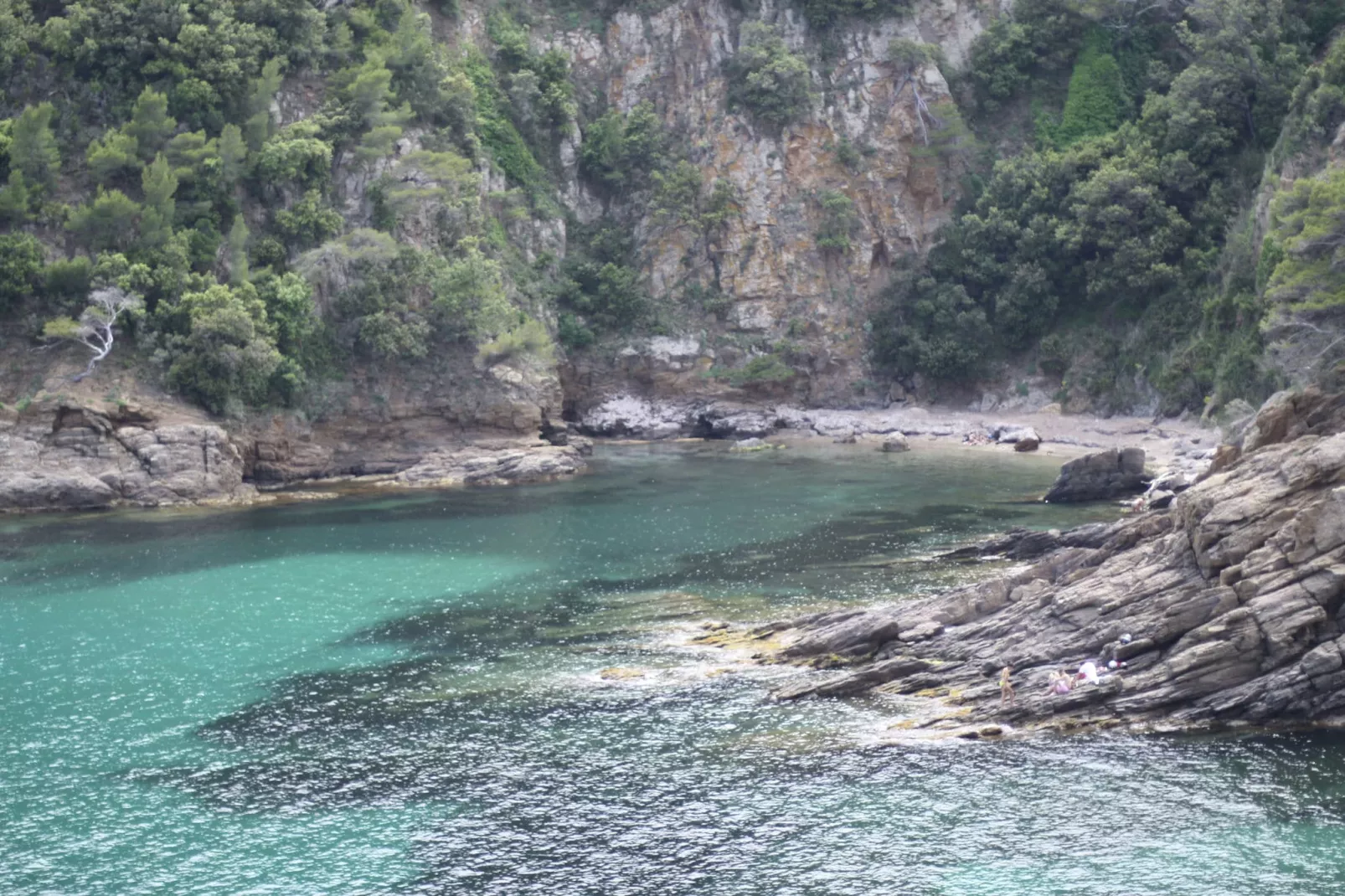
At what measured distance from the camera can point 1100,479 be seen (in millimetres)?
55344

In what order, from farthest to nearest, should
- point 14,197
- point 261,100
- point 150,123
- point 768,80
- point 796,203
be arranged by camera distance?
point 796,203
point 768,80
point 261,100
point 150,123
point 14,197

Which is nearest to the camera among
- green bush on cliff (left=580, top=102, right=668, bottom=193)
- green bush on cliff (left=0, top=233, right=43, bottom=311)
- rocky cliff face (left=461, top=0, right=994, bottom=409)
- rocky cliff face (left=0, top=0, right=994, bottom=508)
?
green bush on cliff (left=0, top=233, right=43, bottom=311)

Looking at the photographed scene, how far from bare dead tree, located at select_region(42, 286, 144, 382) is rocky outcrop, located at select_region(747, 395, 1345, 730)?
3970 cm

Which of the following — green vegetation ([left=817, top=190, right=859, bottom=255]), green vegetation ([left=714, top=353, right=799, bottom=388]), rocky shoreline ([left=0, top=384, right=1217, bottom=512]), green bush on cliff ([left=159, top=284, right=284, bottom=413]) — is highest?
green vegetation ([left=817, top=190, right=859, bottom=255])

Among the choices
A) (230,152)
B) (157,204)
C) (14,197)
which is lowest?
(157,204)

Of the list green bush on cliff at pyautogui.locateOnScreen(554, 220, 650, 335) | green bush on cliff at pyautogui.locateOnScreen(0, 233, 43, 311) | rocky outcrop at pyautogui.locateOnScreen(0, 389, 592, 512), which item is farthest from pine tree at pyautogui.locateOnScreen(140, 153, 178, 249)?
green bush on cliff at pyautogui.locateOnScreen(554, 220, 650, 335)

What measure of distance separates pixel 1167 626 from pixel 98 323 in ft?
162

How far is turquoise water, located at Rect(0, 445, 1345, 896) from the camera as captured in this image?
890 inches

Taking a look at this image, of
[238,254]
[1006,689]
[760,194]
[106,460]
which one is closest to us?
[1006,689]

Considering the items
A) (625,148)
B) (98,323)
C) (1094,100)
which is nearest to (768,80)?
(625,148)

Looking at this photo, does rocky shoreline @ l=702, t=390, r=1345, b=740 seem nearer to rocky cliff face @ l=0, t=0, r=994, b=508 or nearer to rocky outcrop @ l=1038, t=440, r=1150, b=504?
rocky outcrop @ l=1038, t=440, r=1150, b=504

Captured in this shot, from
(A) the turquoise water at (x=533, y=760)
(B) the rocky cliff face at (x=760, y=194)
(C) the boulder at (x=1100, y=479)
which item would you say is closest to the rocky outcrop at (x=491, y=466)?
(B) the rocky cliff face at (x=760, y=194)

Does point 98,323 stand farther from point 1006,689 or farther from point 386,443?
point 1006,689

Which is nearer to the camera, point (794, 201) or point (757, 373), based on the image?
point (757, 373)
